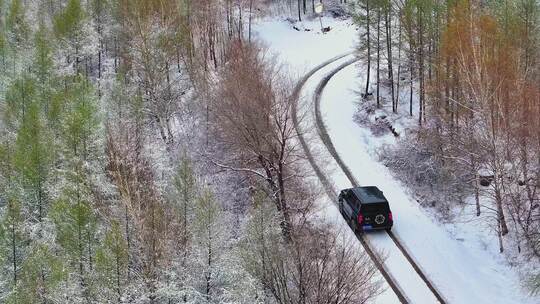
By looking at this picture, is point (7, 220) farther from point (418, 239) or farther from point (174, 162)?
point (418, 239)

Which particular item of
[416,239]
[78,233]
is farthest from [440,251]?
[78,233]

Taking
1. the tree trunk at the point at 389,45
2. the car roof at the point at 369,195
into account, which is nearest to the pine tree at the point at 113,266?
the car roof at the point at 369,195

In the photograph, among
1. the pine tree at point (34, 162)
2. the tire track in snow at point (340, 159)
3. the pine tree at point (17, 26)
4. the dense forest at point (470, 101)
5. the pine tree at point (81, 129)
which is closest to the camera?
the tire track in snow at point (340, 159)

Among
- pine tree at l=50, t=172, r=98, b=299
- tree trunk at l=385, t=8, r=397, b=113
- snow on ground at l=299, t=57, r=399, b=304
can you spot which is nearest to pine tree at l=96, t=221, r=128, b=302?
pine tree at l=50, t=172, r=98, b=299

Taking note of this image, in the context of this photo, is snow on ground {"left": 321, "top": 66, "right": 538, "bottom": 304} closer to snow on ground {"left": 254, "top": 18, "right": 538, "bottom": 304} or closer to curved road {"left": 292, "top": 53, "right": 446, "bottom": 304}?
snow on ground {"left": 254, "top": 18, "right": 538, "bottom": 304}

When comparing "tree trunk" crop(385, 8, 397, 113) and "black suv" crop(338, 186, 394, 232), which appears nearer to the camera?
"black suv" crop(338, 186, 394, 232)

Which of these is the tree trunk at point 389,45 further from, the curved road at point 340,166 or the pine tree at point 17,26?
the pine tree at point 17,26
